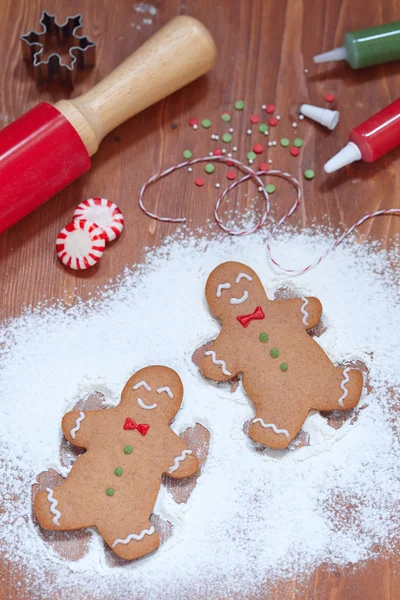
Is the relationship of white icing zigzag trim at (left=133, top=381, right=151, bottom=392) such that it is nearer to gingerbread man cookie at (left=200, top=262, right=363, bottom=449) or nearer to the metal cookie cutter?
gingerbread man cookie at (left=200, top=262, right=363, bottom=449)

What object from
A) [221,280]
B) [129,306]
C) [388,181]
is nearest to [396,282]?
[388,181]

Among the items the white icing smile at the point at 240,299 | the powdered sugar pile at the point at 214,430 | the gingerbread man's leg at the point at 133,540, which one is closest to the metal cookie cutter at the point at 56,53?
the powdered sugar pile at the point at 214,430

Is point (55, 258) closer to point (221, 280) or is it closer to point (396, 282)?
point (221, 280)

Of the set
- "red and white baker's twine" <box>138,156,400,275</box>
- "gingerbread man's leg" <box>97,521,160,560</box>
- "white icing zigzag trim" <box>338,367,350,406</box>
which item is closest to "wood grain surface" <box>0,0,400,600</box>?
"red and white baker's twine" <box>138,156,400,275</box>

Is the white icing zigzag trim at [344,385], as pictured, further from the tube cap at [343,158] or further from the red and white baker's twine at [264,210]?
the tube cap at [343,158]

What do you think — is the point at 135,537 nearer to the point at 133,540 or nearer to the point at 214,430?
the point at 133,540

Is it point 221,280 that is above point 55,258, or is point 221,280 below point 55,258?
below

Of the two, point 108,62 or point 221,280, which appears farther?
point 108,62
